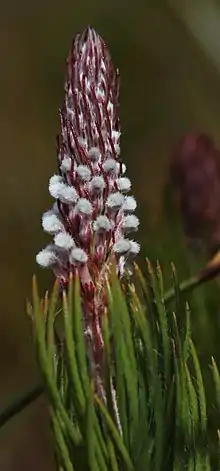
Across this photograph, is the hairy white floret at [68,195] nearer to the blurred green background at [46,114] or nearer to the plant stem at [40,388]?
the plant stem at [40,388]

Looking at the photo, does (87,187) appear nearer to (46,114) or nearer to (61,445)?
(61,445)

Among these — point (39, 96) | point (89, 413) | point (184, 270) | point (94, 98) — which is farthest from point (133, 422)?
point (39, 96)

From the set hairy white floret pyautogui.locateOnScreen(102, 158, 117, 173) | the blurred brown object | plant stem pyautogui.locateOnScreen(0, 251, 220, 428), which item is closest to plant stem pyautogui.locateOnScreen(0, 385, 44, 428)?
plant stem pyautogui.locateOnScreen(0, 251, 220, 428)

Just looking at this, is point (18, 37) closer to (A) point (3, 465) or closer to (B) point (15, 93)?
(B) point (15, 93)

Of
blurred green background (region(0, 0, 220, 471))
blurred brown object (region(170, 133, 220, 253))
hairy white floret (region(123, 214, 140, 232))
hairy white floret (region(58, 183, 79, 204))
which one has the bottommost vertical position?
hairy white floret (region(123, 214, 140, 232))

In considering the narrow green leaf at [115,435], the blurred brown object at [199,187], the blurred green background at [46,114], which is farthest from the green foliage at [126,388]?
the blurred green background at [46,114]

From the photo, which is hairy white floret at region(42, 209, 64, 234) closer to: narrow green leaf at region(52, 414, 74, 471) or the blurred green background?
narrow green leaf at region(52, 414, 74, 471)

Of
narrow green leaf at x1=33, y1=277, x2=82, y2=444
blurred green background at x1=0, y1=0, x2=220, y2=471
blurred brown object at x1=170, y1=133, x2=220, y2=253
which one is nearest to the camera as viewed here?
narrow green leaf at x1=33, y1=277, x2=82, y2=444

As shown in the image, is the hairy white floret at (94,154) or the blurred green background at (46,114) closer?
the hairy white floret at (94,154)

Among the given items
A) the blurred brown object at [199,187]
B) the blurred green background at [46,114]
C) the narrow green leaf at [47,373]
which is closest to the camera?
the narrow green leaf at [47,373]
